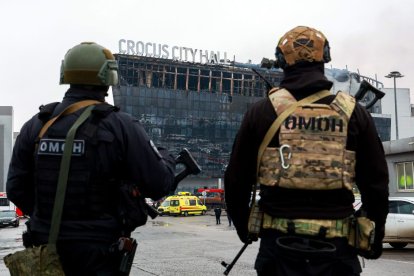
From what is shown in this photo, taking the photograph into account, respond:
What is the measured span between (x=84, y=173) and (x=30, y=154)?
45 centimetres

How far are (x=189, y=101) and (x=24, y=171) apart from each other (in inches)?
3867

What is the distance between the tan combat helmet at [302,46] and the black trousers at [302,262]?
35.6 inches

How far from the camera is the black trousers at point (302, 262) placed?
103 inches

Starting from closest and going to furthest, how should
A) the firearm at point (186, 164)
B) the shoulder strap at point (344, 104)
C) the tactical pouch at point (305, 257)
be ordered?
the tactical pouch at point (305, 257)
the shoulder strap at point (344, 104)
the firearm at point (186, 164)

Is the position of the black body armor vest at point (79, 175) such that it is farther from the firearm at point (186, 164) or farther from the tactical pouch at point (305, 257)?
the tactical pouch at point (305, 257)

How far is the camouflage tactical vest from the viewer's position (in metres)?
2.74

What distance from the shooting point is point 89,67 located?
10.00 ft

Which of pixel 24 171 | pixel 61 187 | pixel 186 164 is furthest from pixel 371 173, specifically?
pixel 24 171

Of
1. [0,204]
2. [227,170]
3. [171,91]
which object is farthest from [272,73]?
[227,170]

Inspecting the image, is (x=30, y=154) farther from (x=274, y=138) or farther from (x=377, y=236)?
(x=377, y=236)

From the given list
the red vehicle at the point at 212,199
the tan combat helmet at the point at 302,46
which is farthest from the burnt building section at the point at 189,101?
the tan combat helmet at the point at 302,46

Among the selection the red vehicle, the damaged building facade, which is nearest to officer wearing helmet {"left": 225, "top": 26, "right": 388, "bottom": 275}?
the red vehicle

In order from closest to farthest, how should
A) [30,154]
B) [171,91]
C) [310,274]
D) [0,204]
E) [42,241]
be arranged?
1. [310,274]
2. [42,241]
3. [30,154]
4. [0,204]
5. [171,91]

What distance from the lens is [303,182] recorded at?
2709 millimetres
